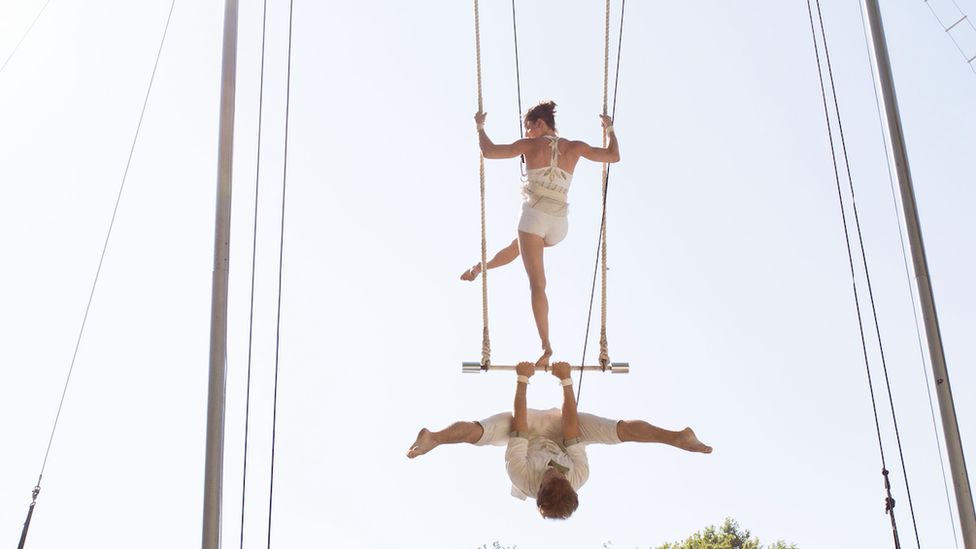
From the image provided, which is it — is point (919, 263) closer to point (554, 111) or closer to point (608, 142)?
point (608, 142)

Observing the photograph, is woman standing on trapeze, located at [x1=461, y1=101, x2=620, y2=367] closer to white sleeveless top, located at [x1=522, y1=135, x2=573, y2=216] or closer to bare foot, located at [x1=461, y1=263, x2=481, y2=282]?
white sleeveless top, located at [x1=522, y1=135, x2=573, y2=216]

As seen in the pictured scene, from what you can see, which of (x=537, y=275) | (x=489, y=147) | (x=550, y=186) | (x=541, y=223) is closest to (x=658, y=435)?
(x=537, y=275)

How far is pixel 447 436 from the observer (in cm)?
601

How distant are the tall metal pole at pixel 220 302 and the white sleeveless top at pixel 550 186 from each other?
1881 mm

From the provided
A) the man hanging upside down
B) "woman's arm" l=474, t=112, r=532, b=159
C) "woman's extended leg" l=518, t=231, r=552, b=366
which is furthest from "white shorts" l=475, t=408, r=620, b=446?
"woman's arm" l=474, t=112, r=532, b=159

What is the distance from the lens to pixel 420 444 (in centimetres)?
585

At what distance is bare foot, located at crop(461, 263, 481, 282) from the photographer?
25.4ft

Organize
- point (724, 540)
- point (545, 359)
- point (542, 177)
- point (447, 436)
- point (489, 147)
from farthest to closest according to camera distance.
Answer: point (724, 540) < point (542, 177) < point (489, 147) < point (545, 359) < point (447, 436)

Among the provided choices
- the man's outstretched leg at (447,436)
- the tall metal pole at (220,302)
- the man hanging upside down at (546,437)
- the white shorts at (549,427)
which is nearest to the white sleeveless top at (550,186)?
the man hanging upside down at (546,437)

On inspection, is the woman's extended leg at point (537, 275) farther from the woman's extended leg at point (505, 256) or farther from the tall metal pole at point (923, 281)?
the tall metal pole at point (923, 281)

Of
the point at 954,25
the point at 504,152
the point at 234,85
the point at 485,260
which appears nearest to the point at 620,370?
the point at 485,260

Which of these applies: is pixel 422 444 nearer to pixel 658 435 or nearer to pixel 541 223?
pixel 658 435

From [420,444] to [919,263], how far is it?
117 inches

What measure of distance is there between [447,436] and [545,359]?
89cm
